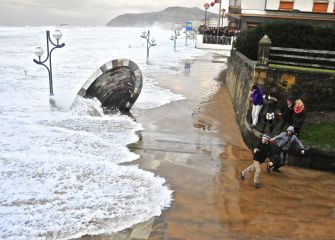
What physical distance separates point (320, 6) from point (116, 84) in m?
19.5

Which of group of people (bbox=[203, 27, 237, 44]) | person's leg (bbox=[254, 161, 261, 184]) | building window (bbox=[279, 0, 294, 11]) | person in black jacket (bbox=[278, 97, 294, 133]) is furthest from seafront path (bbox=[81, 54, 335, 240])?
group of people (bbox=[203, 27, 237, 44])

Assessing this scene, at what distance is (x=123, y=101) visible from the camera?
15.7 metres

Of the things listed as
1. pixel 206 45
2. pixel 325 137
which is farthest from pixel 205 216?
pixel 206 45

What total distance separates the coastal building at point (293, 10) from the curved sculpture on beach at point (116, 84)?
53.8ft

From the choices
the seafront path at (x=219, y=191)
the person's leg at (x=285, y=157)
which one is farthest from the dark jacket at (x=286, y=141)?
the seafront path at (x=219, y=191)

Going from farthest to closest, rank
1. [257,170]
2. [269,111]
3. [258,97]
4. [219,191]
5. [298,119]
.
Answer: [269,111] → [258,97] → [298,119] → [257,170] → [219,191]

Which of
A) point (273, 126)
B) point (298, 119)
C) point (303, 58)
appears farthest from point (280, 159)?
point (303, 58)

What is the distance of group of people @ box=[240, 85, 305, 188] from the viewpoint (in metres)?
8.88

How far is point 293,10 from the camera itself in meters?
27.5

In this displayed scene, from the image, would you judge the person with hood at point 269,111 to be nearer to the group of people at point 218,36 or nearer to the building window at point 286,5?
the building window at point 286,5

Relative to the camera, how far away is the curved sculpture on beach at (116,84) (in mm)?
15336

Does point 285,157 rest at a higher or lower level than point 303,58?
lower

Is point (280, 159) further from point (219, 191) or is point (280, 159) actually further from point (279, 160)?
point (219, 191)

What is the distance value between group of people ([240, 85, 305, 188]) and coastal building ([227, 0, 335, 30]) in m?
17.7
